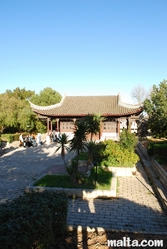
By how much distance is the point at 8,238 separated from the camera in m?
2.66

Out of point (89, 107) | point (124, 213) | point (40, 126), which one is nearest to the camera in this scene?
point (124, 213)

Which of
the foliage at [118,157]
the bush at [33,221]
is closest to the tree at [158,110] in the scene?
the foliage at [118,157]

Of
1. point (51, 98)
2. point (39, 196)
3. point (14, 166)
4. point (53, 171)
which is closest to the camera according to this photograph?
point (39, 196)

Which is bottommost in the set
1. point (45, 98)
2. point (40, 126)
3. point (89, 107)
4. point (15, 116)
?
point (40, 126)

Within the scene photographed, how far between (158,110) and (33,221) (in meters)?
22.3

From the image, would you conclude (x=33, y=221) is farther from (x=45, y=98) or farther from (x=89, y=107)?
(x=45, y=98)

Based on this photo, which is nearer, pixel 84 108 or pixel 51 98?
pixel 84 108

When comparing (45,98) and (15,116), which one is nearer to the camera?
(15,116)

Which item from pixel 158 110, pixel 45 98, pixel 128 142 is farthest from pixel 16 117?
pixel 128 142

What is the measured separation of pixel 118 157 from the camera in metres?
10.6

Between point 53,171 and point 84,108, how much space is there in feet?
50.6

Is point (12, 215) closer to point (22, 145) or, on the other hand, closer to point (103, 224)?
point (103, 224)

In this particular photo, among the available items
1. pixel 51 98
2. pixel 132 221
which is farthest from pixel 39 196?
pixel 51 98

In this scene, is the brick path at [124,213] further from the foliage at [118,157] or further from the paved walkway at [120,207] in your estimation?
the foliage at [118,157]
